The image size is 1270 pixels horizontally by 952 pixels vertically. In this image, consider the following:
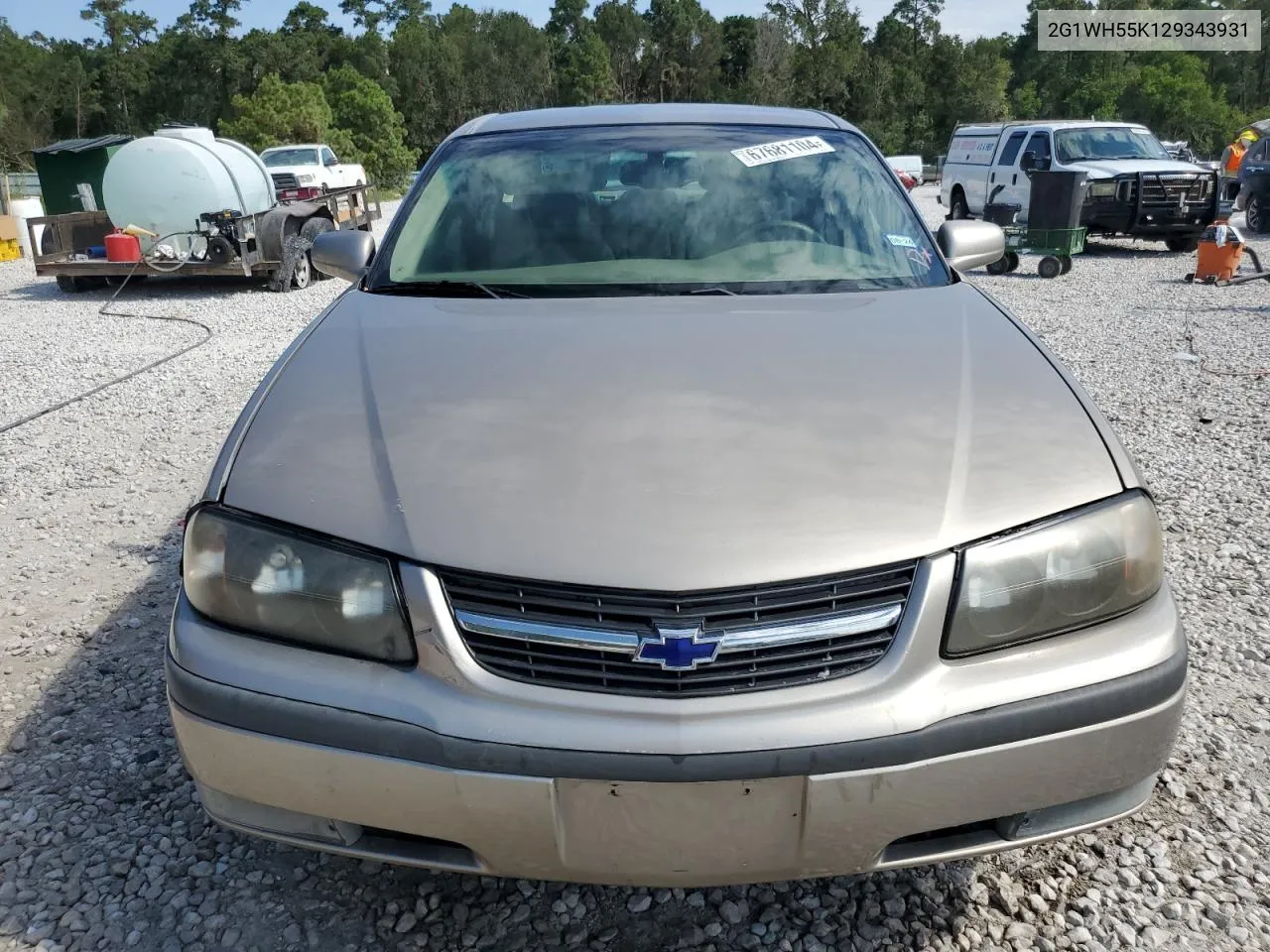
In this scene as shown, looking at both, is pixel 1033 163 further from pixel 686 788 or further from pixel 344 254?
pixel 686 788

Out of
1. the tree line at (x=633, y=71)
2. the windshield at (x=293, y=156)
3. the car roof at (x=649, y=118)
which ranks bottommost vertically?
the car roof at (x=649, y=118)

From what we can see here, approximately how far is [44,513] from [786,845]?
4.25 metres

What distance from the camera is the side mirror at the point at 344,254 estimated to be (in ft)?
10.8

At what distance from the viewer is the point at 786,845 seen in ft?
5.31

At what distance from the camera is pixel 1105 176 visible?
1377 centimetres

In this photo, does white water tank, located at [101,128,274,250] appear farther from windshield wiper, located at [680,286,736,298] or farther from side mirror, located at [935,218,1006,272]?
windshield wiper, located at [680,286,736,298]

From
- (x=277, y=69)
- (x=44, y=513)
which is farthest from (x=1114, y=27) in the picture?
(x=44, y=513)

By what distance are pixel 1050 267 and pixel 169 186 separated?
10.8 metres

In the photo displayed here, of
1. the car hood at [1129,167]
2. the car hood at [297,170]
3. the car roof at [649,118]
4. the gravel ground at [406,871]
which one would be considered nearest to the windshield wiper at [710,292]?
the car roof at [649,118]

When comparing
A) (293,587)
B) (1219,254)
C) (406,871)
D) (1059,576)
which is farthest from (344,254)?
(1219,254)

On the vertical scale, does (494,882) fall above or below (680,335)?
below

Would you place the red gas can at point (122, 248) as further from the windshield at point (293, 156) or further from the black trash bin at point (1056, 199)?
the windshield at point (293, 156)

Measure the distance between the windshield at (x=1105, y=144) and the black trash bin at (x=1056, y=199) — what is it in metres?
2.06

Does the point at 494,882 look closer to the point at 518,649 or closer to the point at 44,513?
the point at 518,649
